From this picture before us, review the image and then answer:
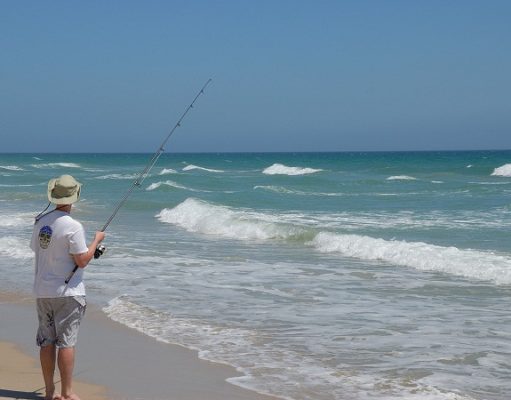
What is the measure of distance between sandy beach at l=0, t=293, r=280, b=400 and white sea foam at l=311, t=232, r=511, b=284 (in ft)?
17.9

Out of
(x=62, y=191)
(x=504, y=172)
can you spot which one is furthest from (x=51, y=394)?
(x=504, y=172)

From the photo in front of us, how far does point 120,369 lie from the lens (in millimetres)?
5738

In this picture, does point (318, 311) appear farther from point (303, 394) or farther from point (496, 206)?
point (496, 206)

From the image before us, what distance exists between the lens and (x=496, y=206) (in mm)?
23297

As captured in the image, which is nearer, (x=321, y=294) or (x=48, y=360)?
(x=48, y=360)

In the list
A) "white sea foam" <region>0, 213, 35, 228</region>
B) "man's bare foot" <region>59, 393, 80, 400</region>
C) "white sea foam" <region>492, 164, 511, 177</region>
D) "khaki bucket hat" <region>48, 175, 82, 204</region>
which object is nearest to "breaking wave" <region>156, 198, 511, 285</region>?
"white sea foam" <region>0, 213, 35, 228</region>

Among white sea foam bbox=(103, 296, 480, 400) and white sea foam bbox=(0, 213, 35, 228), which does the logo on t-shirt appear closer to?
white sea foam bbox=(103, 296, 480, 400)

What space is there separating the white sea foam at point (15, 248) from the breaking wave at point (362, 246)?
4.54m

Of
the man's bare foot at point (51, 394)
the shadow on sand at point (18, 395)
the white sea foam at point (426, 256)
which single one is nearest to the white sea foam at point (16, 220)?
the white sea foam at point (426, 256)

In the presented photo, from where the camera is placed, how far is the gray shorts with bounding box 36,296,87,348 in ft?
15.1

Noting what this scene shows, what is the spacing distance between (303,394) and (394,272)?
20.6 ft

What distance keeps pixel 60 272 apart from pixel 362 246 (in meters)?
9.57

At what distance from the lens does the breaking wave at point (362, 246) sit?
11.2m

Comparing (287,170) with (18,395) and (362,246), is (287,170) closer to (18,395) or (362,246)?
(362,246)
